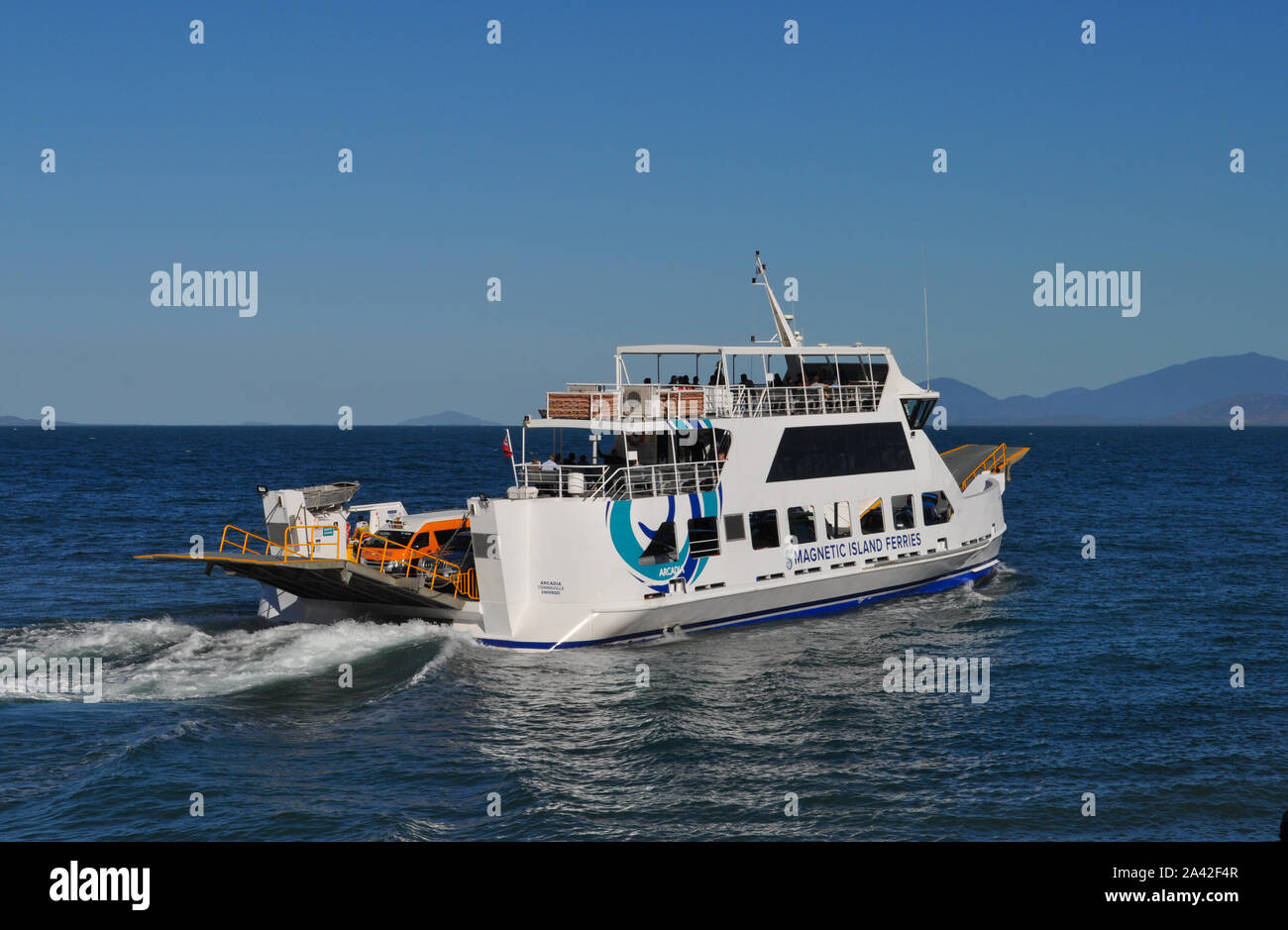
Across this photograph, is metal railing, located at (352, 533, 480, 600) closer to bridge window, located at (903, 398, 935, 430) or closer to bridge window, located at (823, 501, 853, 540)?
bridge window, located at (823, 501, 853, 540)

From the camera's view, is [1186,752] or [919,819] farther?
[1186,752]

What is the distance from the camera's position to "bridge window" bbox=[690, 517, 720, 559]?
2575cm

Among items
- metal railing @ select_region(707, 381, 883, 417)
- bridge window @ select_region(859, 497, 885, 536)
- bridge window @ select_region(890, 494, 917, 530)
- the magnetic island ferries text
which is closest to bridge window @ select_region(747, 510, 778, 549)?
the magnetic island ferries text

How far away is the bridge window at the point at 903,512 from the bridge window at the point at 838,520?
1685 mm

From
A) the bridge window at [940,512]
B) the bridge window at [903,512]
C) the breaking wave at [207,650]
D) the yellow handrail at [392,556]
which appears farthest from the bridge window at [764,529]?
the breaking wave at [207,650]

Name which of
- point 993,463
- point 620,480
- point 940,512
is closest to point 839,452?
point 940,512

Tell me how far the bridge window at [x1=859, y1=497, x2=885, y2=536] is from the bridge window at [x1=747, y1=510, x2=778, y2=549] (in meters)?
3.24

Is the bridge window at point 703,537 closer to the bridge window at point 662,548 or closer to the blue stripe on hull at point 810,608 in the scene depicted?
the bridge window at point 662,548

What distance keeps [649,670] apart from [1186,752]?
990 centimetres

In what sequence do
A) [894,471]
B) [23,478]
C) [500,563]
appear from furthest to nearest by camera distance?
[23,478] → [894,471] → [500,563]

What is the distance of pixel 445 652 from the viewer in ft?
77.4
